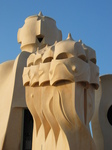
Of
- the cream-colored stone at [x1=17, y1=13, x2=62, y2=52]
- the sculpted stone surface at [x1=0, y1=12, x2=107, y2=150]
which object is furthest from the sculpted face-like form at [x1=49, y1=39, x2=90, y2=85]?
the cream-colored stone at [x1=17, y1=13, x2=62, y2=52]

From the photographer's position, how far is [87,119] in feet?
24.7

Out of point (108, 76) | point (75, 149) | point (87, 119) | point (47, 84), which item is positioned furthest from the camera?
point (108, 76)

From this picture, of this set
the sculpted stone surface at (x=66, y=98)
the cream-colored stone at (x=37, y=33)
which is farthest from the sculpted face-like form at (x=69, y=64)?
the cream-colored stone at (x=37, y=33)

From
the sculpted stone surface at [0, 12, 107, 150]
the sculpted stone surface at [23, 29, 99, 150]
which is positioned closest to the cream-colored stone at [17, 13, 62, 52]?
the sculpted stone surface at [0, 12, 107, 150]

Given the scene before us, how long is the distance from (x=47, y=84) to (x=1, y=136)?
4.02m

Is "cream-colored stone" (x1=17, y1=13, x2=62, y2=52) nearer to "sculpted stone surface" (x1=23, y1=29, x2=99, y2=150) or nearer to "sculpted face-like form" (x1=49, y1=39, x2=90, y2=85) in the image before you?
"sculpted stone surface" (x1=23, y1=29, x2=99, y2=150)

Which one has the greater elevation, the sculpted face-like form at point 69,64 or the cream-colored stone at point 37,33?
the cream-colored stone at point 37,33

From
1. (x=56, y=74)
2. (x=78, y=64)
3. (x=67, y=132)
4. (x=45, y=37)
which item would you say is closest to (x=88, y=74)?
(x=78, y=64)

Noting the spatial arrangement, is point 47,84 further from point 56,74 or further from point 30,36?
point 30,36

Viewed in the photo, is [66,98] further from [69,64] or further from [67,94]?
[69,64]

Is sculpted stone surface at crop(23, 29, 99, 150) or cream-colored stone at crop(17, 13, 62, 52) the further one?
cream-colored stone at crop(17, 13, 62, 52)

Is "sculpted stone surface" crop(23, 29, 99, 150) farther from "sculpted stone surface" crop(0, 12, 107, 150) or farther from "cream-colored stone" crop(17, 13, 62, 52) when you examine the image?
"cream-colored stone" crop(17, 13, 62, 52)

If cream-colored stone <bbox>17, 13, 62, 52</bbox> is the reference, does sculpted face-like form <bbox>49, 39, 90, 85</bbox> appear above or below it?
below

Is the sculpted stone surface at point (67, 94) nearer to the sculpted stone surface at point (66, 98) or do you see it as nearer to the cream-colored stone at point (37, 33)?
the sculpted stone surface at point (66, 98)
